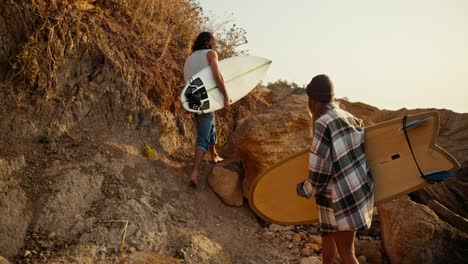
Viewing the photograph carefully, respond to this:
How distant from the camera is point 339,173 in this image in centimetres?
273

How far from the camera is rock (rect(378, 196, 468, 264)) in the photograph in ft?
12.7

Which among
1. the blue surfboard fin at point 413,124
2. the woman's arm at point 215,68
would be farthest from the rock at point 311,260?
the woman's arm at point 215,68

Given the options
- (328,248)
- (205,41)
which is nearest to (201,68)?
(205,41)

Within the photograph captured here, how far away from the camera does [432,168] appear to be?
3.28m

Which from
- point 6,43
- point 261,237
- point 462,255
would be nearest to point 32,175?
point 6,43

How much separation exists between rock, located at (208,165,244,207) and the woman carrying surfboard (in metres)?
1.71

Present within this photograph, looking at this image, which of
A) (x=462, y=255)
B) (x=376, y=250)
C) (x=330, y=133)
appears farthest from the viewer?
(x=376, y=250)

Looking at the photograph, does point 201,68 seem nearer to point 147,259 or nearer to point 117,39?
point 117,39

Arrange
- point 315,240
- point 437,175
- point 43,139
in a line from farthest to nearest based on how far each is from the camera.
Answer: point 315,240
point 43,139
point 437,175

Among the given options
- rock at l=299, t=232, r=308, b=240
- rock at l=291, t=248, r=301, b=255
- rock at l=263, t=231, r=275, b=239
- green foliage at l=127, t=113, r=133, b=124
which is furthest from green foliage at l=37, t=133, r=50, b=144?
rock at l=299, t=232, r=308, b=240

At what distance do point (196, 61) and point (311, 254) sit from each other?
2.33 metres

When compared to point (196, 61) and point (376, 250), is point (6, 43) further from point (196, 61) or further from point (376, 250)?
point (376, 250)

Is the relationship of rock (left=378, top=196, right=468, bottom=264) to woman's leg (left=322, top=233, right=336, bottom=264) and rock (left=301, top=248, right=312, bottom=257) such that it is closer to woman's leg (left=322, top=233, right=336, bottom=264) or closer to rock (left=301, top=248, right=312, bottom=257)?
rock (left=301, top=248, right=312, bottom=257)

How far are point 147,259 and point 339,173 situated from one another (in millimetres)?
1679
